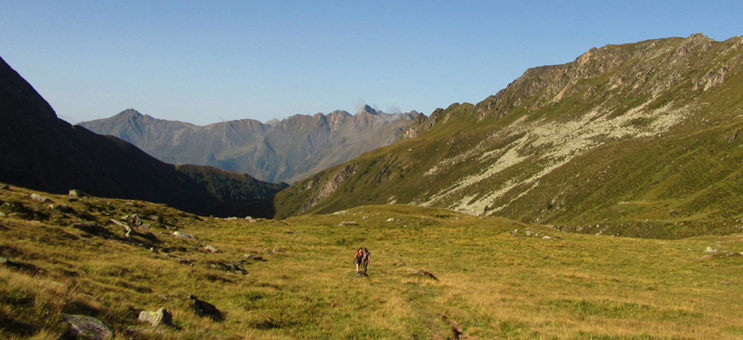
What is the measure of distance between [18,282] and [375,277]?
902 inches

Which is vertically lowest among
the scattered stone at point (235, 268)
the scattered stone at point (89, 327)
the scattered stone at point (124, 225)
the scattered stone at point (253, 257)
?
the scattered stone at point (253, 257)

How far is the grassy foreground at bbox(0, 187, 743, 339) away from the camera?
42.8 ft

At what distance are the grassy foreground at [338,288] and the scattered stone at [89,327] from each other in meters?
0.39

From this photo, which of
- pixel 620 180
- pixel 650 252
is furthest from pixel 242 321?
pixel 620 180

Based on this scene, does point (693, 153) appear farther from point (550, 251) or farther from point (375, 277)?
point (375, 277)

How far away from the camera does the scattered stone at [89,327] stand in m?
9.26

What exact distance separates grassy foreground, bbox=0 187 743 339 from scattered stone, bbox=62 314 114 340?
39 cm

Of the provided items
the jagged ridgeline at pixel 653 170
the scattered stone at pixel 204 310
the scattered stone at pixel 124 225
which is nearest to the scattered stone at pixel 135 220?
the scattered stone at pixel 124 225

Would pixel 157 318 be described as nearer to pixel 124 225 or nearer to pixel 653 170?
pixel 124 225

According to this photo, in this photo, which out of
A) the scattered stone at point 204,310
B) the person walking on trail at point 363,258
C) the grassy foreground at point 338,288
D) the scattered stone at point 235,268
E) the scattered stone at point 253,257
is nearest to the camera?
the grassy foreground at point 338,288

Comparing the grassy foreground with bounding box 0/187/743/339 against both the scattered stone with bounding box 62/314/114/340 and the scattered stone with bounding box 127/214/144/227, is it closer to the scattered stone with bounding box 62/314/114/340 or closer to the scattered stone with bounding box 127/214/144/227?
the scattered stone with bounding box 62/314/114/340

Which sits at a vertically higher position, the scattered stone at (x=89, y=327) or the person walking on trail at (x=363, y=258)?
the scattered stone at (x=89, y=327)

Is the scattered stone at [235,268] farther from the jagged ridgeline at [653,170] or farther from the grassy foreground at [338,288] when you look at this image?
the jagged ridgeline at [653,170]

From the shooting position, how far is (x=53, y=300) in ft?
34.6
